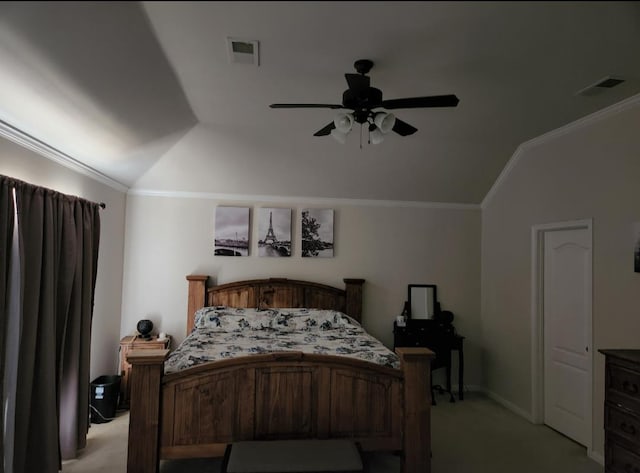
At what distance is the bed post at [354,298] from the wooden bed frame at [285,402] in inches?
79.9

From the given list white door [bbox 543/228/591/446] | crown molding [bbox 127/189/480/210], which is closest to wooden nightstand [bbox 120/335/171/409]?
crown molding [bbox 127/189/480/210]

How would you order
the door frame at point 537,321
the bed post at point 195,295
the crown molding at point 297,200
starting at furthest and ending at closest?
1. the crown molding at point 297,200
2. the bed post at point 195,295
3. the door frame at point 537,321

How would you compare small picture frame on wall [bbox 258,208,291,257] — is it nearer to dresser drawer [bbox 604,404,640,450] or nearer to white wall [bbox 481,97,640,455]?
white wall [bbox 481,97,640,455]

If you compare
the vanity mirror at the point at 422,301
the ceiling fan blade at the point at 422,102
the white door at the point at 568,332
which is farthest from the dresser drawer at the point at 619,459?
the vanity mirror at the point at 422,301

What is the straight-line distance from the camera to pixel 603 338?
3.34 meters

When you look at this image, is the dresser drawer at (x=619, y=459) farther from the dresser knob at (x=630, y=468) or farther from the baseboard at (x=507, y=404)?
the baseboard at (x=507, y=404)

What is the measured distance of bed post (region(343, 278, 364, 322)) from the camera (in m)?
4.93

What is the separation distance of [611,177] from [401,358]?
87.4 inches

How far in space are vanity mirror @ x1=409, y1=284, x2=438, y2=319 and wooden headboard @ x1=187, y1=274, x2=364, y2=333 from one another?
67cm

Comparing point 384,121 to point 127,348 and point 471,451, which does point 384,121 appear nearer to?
point 471,451

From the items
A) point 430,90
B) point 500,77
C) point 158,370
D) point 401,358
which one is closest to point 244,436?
point 158,370

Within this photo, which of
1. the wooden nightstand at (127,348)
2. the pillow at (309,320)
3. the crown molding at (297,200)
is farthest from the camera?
the crown molding at (297,200)

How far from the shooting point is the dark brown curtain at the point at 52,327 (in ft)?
8.46

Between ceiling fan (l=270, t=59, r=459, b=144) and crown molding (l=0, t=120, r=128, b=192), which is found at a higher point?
ceiling fan (l=270, t=59, r=459, b=144)
